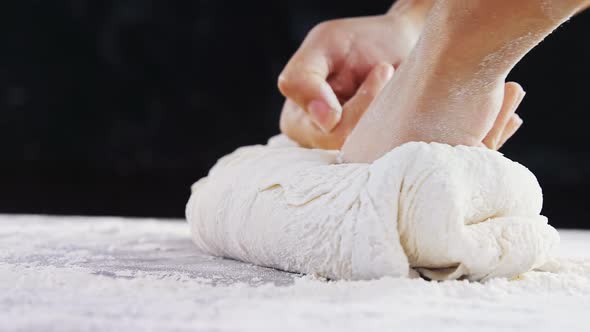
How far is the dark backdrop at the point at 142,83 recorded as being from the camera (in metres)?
3.62

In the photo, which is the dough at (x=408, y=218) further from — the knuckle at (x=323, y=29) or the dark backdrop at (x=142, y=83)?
the dark backdrop at (x=142, y=83)

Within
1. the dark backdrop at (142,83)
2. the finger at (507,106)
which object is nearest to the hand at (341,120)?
the finger at (507,106)

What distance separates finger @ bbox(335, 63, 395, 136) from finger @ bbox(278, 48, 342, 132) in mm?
43

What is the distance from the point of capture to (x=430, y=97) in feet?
3.57

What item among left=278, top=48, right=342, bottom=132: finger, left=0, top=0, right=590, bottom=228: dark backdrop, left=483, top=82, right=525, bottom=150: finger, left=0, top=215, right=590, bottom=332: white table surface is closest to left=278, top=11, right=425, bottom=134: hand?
left=278, top=48, right=342, bottom=132: finger

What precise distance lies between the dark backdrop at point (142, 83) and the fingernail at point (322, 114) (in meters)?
2.03

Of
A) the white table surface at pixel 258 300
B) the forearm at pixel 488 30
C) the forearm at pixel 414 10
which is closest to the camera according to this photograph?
the white table surface at pixel 258 300

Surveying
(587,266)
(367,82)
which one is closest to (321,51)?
(367,82)

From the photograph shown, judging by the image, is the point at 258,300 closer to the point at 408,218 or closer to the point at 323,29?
the point at 408,218

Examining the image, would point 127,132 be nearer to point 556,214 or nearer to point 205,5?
point 205,5

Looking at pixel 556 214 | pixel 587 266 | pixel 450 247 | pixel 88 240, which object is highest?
pixel 450 247

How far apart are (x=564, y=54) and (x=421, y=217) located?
2.69 meters

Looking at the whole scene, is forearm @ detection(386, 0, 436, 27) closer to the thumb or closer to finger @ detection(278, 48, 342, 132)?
the thumb

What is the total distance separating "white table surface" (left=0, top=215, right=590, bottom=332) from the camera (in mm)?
768
